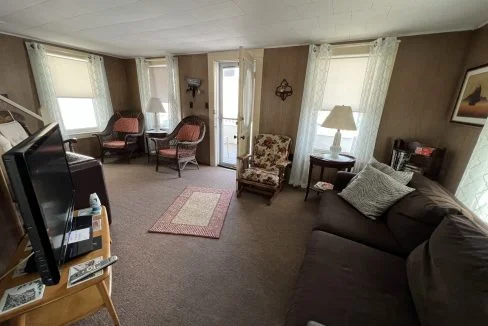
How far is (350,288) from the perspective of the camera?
3.54ft

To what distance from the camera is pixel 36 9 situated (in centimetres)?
200

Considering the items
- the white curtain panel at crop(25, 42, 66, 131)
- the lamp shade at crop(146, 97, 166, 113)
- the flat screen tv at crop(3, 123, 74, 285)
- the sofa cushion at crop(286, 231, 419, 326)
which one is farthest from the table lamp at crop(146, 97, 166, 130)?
the sofa cushion at crop(286, 231, 419, 326)

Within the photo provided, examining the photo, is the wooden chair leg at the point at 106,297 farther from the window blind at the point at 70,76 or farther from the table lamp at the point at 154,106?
the window blind at the point at 70,76

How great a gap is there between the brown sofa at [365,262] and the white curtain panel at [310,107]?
55.2 inches

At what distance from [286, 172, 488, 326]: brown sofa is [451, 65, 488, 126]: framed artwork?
2.69 ft

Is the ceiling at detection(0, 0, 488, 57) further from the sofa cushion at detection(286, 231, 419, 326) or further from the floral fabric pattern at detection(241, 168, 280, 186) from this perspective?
the sofa cushion at detection(286, 231, 419, 326)

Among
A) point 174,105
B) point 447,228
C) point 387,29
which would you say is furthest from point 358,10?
point 174,105

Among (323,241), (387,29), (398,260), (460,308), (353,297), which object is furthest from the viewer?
(387,29)

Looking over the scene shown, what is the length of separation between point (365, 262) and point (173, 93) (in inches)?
166

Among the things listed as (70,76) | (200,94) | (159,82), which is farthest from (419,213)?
(70,76)

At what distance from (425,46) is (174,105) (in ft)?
13.3

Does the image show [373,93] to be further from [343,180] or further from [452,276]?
[452,276]

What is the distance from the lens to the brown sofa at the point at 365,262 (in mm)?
957

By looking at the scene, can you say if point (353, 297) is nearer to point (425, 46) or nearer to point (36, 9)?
point (425, 46)
